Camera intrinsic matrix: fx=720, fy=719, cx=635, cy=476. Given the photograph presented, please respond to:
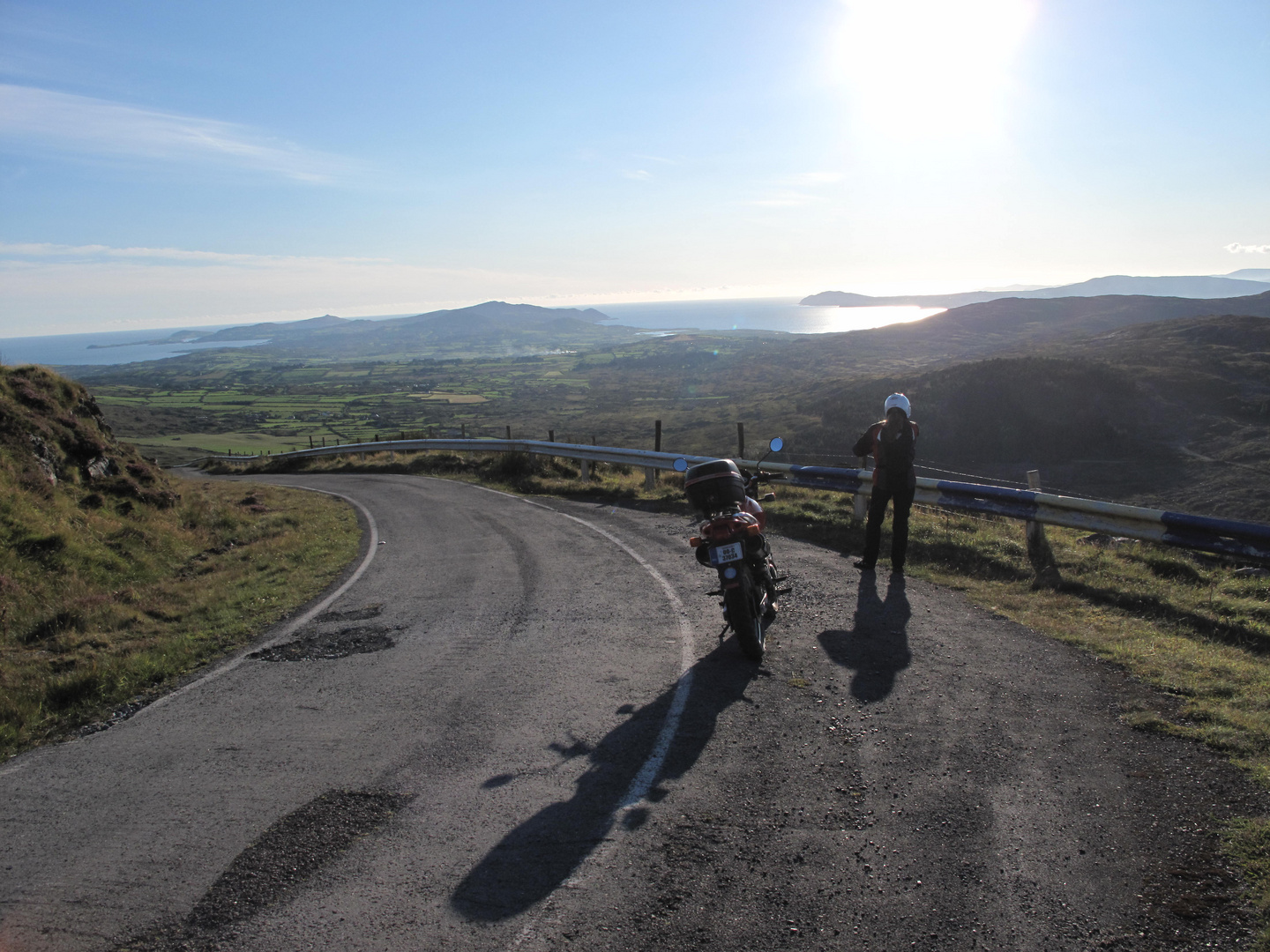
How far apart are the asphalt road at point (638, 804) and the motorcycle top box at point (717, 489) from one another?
4.11 ft

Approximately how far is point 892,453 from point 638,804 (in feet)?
19.7

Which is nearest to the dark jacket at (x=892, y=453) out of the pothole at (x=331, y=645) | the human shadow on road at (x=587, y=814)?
the human shadow on road at (x=587, y=814)

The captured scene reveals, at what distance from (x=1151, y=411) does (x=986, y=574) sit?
70698 millimetres

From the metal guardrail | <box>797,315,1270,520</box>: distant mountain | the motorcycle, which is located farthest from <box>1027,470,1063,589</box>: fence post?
<box>797,315,1270,520</box>: distant mountain

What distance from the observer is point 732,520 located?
6.00m

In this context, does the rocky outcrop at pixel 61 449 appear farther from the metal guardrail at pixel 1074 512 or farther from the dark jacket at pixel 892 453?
the dark jacket at pixel 892 453

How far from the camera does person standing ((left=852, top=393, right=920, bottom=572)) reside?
859 centimetres

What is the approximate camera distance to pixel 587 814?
376cm

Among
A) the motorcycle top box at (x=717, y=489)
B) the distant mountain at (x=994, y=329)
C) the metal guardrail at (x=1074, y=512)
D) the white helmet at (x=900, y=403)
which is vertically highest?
the distant mountain at (x=994, y=329)

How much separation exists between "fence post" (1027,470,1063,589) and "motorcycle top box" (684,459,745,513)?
4.04 m

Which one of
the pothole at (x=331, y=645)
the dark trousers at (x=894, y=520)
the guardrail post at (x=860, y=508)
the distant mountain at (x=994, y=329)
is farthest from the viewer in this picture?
the distant mountain at (x=994, y=329)

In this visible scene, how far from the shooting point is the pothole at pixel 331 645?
6.85 metres

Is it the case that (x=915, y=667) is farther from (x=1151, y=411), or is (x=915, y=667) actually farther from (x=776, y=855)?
(x=1151, y=411)

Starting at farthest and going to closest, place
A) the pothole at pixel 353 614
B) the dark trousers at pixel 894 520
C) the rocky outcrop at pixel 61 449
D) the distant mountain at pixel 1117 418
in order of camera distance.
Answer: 1. the distant mountain at pixel 1117 418
2. the rocky outcrop at pixel 61 449
3. the dark trousers at pixel 894 520
4. the pothole at pixel 353 614
